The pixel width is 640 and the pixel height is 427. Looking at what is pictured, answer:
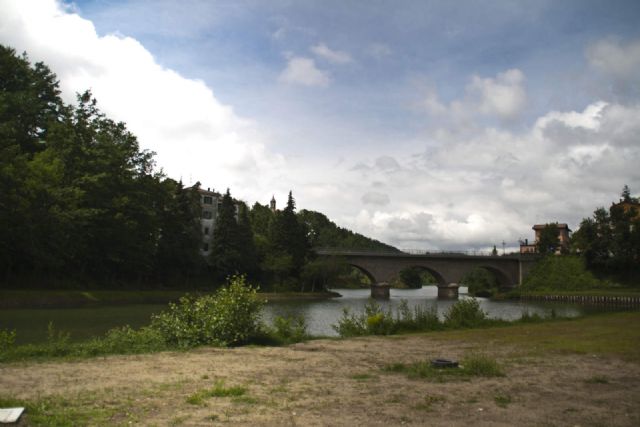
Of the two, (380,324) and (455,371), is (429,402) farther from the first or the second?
(380,324)

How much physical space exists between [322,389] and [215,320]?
713cm

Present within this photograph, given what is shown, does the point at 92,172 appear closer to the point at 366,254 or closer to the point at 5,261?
the point at 5,261

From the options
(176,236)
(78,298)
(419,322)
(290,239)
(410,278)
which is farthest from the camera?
(410,278)

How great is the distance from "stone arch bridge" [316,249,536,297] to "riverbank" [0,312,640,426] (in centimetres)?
6631

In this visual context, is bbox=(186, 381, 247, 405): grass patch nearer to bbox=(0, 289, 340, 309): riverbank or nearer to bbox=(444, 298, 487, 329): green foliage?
bbox=(444, 298, 487, 329): green foliage

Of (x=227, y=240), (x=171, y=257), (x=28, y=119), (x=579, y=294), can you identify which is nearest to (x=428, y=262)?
(x=579, y=294)

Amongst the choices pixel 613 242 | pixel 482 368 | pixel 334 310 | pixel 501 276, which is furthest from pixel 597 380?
pixel 501 276

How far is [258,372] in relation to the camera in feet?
33.7

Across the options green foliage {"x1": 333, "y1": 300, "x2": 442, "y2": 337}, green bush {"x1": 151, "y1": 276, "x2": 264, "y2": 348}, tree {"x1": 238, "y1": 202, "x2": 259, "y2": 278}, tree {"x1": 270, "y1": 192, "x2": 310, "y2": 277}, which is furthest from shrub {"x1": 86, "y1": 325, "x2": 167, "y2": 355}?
tree {"x1": 270, "y1": 192, "x2": 310, "y2": 277}

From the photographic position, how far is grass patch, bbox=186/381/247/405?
25.2ft

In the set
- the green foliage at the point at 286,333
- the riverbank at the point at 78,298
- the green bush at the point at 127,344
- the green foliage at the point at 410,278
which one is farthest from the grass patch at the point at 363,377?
the green foliage at the point at 410,278

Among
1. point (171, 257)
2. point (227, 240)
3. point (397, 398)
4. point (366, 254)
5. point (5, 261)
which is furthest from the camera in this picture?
point (366, 254)

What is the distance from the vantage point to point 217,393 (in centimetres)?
808

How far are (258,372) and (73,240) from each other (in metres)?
40.8
